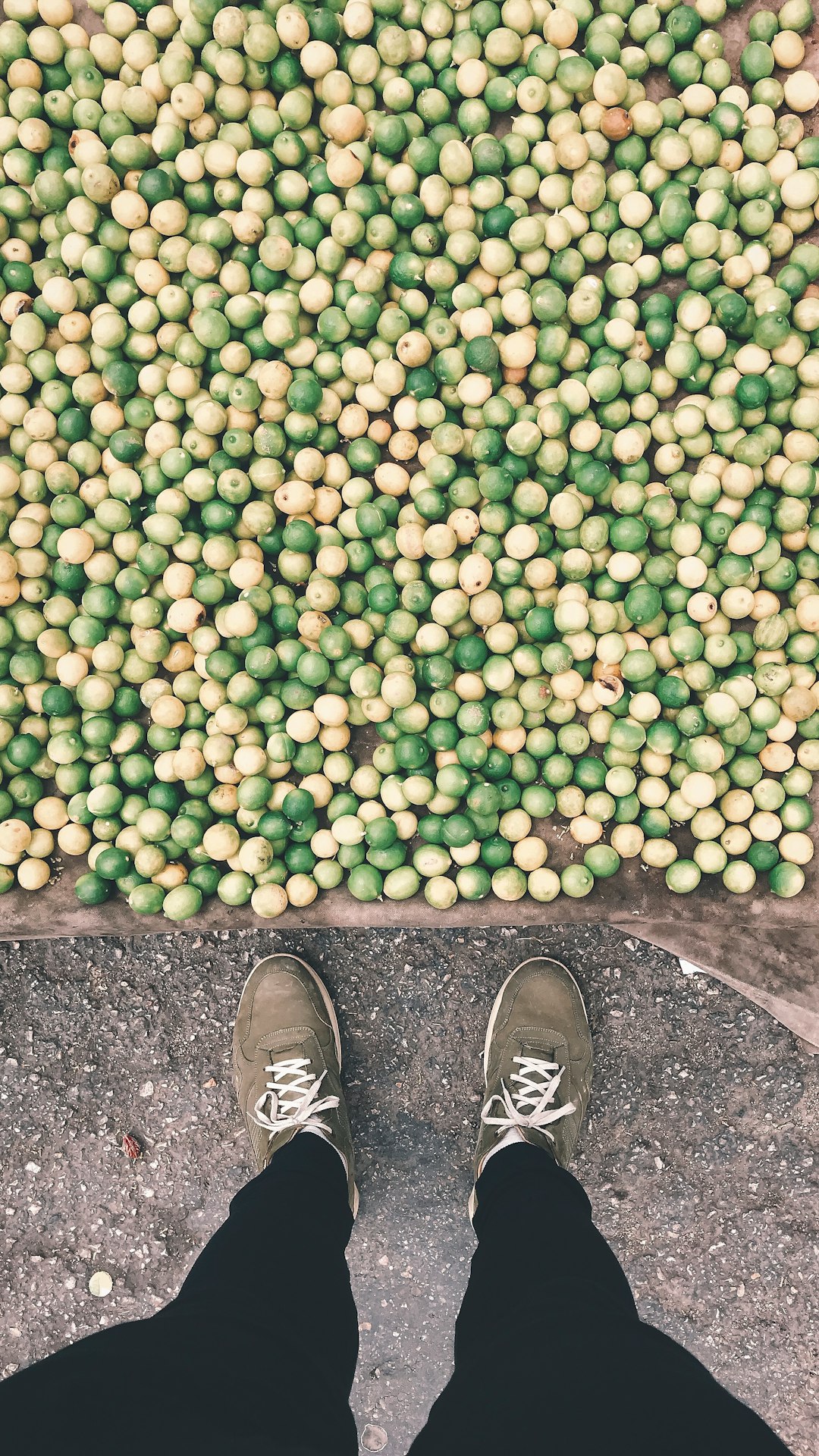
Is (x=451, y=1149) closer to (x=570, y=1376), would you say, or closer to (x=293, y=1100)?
(x=293, y=1100)

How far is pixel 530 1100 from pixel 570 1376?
1334mm

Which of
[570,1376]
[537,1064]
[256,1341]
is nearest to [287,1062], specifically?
[537,1064]

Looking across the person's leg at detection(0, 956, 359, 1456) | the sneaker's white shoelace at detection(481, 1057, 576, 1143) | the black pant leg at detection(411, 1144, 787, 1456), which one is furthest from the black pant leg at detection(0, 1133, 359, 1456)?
the sneaker's white shoelace at detection(481, 1057, 576, 1143)

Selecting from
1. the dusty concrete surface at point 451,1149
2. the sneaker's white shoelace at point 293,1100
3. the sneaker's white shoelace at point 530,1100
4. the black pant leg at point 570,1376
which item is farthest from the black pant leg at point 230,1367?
the dusty concrete surface at point 451,1149

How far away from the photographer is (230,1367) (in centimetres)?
157

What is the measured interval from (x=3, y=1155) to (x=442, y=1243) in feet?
5.87

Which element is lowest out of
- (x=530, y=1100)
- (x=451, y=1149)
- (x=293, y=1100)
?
(x=451, y=1149)

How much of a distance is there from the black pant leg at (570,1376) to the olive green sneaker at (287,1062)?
2.88 feet

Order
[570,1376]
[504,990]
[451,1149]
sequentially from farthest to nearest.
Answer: [451,1149] < [504,990] < [570,1376]

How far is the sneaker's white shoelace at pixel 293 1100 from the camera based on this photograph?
9.27ft

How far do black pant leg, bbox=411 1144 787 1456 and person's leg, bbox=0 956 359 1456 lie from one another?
0.95ft

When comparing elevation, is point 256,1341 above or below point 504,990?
below

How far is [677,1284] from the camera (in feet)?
10.3

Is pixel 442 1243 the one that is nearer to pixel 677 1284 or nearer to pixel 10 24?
pixel 677 1284
